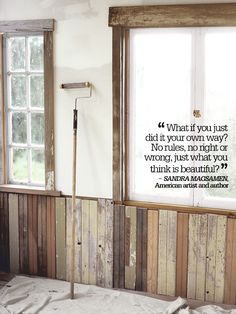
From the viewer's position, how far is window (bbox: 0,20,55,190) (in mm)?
3602

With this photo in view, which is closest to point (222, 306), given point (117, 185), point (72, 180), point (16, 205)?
point (117, 185)

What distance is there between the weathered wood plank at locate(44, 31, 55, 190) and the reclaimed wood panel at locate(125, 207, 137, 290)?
0.69m

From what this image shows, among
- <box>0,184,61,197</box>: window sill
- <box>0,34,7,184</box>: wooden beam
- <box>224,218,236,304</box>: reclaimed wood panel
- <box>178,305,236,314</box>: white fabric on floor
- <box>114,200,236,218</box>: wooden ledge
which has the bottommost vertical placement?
<box>178,305,236,314</box>: white fabric on floor

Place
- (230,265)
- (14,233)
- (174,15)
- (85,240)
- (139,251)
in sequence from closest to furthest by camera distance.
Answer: (174,15) → (230,265) → (139,251) → (85,240) → (14,233)

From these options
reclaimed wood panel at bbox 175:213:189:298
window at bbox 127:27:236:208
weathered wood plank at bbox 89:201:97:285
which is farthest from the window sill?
reclaimed wood panel at bbox 175:213:189:298

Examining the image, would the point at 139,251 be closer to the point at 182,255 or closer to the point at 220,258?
the point at 182,255

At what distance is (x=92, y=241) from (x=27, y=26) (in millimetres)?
1794

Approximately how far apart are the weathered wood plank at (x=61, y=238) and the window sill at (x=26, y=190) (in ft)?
0.26

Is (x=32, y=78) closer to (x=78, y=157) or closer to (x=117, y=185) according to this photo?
(x=78, y=157)

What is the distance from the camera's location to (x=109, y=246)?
11.8 feet

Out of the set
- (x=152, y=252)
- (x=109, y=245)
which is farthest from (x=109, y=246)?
(x=152, y=252)

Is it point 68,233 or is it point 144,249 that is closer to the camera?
point 144,249

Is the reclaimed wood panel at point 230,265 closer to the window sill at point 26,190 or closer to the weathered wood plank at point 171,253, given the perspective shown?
the weathered wood plank at point 171,253

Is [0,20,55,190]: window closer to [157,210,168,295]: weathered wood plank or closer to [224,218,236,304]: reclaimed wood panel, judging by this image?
[157,210,168,295]: weathered wood plank
